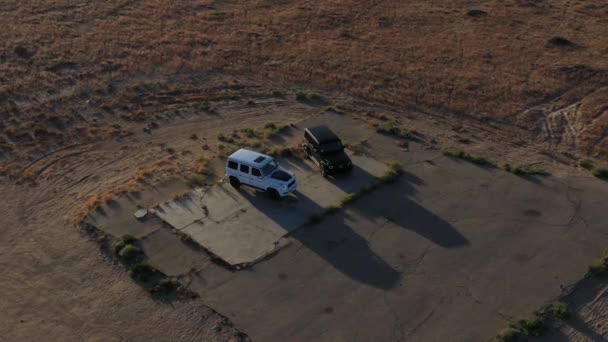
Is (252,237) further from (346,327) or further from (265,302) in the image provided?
(346,327)

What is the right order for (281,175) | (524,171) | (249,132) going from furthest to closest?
1. (249,132)
2. (524,171)
3. (281,175)

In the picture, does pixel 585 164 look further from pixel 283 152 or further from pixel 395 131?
pixel 283 152

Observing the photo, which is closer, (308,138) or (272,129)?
(308,138)

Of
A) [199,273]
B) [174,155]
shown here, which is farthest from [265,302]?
[174,155]

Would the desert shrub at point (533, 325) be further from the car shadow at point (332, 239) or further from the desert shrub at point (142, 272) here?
the desert shrub at point (142, 272)

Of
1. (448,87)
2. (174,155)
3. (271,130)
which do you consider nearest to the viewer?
(174,155)

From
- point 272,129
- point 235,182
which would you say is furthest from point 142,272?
point 272,129

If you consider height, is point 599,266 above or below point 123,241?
above
